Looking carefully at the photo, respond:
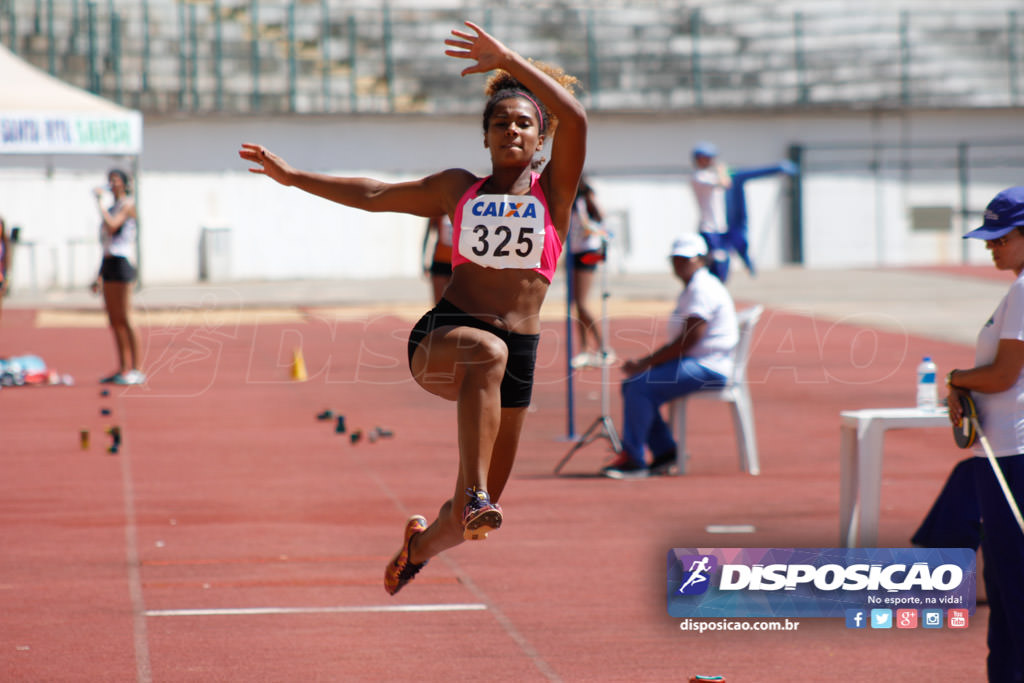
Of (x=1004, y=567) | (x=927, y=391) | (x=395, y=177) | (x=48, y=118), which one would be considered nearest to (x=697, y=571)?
(x=1004, y=567)

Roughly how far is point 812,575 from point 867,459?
206 centimetres

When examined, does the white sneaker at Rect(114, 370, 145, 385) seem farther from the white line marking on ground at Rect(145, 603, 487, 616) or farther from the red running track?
the white line marking on ground at Rect(145, 603, 487, 616)

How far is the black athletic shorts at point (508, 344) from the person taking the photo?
523 centimetres

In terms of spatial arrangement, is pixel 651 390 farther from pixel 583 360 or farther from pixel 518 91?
pixel 583 360

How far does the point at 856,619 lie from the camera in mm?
5918

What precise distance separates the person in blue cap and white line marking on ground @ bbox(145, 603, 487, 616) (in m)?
2.61

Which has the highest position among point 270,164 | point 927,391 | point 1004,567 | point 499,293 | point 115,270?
point 270,164

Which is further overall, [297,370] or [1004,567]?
[297,370]

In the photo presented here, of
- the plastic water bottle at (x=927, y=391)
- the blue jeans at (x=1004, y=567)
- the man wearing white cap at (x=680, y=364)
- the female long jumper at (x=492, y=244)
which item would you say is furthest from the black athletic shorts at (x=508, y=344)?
the man wearing white cap at (x=680, y=364)

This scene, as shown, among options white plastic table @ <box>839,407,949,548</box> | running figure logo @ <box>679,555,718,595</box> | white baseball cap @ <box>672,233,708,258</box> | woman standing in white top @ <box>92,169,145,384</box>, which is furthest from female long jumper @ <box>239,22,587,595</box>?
woman standing in white top @ <box>92,169,145,384</box>

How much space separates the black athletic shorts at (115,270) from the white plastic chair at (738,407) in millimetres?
6499

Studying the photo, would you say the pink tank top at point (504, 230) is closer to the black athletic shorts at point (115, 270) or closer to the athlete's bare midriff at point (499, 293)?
the athlete's bare midriff at point (499, 293)

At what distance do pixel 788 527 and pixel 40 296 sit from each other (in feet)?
70.6

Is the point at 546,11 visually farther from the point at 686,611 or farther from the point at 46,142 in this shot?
the point at 686,611
